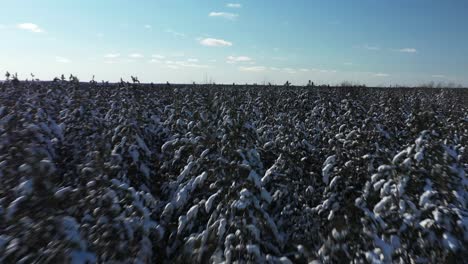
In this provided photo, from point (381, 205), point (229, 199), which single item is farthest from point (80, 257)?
point (381, 205)

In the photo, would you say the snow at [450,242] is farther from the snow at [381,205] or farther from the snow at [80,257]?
the snow at [80,257]

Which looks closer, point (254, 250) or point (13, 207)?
point (13, 207)

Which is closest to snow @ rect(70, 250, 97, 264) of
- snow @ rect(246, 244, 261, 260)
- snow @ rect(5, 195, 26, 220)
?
snow @ rect(5, 195, 26, 220)

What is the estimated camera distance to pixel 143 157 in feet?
27.0

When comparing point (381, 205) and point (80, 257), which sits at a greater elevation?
point (80, 257)

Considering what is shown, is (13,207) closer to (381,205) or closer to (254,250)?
(254,250)

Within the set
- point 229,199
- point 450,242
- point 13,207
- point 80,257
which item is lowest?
point 450,242

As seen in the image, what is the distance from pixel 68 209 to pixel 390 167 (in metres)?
4.70

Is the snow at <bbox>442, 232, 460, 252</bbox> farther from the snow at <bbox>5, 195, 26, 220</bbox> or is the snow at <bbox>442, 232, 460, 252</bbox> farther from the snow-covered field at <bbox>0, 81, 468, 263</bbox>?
the snow at <bbox>5, 195, 26, 220</bbox>

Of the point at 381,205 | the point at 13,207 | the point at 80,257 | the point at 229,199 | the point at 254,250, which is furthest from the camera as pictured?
the point at 229,199

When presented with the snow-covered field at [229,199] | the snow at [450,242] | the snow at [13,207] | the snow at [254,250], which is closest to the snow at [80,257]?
the snow-covered field at [229,199]

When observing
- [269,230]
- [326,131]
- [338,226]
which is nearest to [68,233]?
[269,230]

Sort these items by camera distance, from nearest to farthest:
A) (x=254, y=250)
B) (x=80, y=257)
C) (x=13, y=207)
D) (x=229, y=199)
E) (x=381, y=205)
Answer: (x=80, y=257) → (x=13, y=207) → (x=254, y=250) → (x=381, y=205) → (x=229, y=199)

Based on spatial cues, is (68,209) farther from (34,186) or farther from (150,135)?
(150,135)
